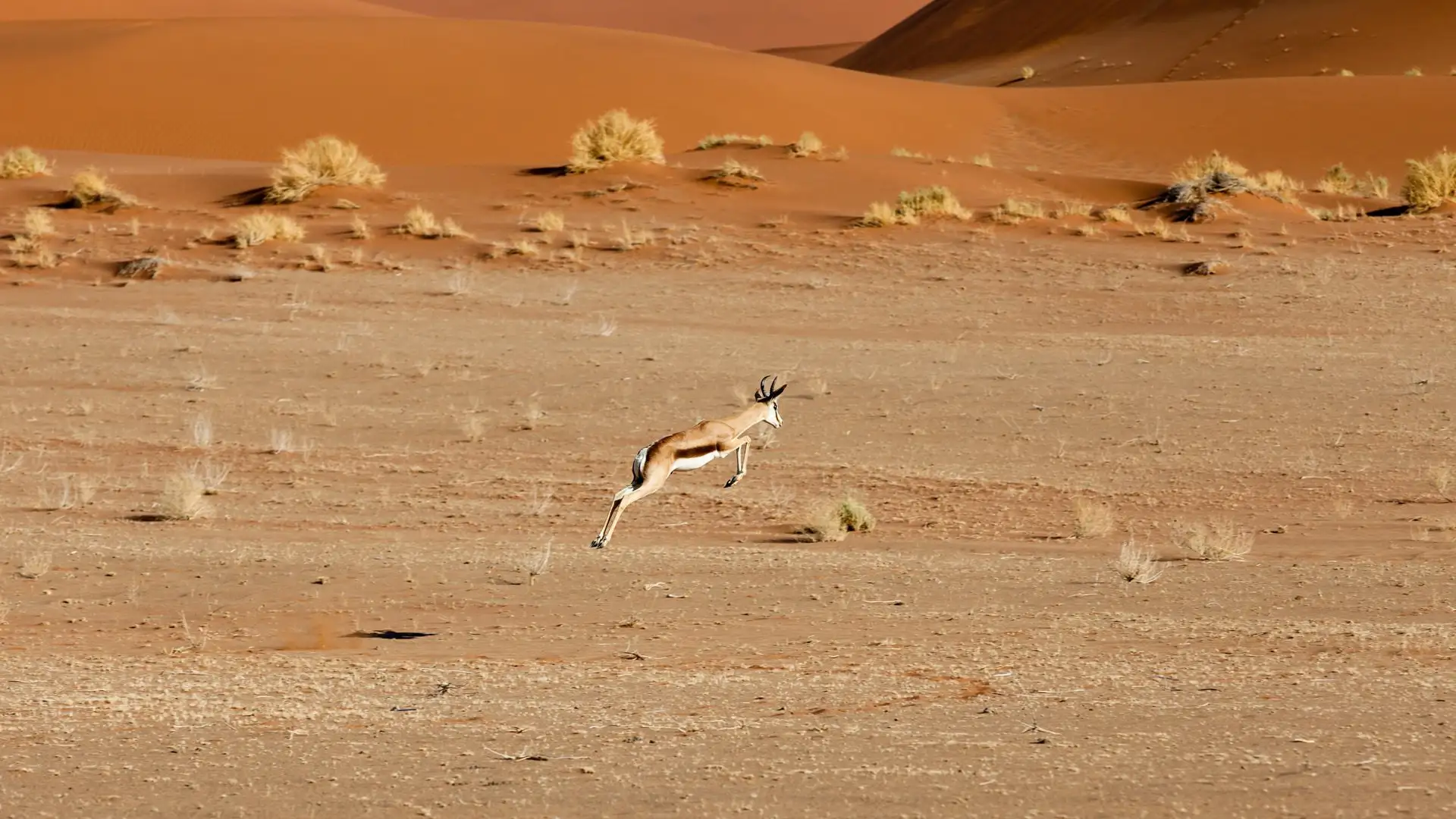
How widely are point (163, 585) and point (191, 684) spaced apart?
10.7ft

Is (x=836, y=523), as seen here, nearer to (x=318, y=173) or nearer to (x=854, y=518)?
(x=854, y=518)

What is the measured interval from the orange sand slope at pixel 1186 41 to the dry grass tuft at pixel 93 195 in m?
52.8

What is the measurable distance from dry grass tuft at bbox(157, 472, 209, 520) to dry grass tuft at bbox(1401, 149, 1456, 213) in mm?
24442

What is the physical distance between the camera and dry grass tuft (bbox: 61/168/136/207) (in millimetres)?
33312

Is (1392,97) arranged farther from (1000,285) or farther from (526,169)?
(1000,285)

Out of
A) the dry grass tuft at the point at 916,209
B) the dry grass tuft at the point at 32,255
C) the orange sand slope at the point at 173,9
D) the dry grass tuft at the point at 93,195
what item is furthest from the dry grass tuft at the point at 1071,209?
the orange sand slope at the point at 173,9

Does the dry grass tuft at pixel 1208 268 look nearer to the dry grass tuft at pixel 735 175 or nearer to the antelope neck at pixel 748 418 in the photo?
the dry grass tuft at pixel 735 175

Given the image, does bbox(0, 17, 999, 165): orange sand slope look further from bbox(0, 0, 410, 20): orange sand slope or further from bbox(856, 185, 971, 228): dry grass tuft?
bbox(0, 0, 410, 20): orange sand slope

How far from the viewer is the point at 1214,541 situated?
1309 cm

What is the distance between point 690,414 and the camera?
19.1m

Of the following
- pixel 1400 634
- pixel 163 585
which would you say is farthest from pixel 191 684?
pixel 1400 634

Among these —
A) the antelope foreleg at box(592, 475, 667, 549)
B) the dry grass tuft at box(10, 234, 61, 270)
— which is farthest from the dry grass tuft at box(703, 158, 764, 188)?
the antelope foreleg at box(592, 475, 667, 549)

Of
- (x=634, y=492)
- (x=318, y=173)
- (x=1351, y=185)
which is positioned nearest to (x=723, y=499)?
(x=634, y=492)

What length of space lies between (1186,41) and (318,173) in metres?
58.7
